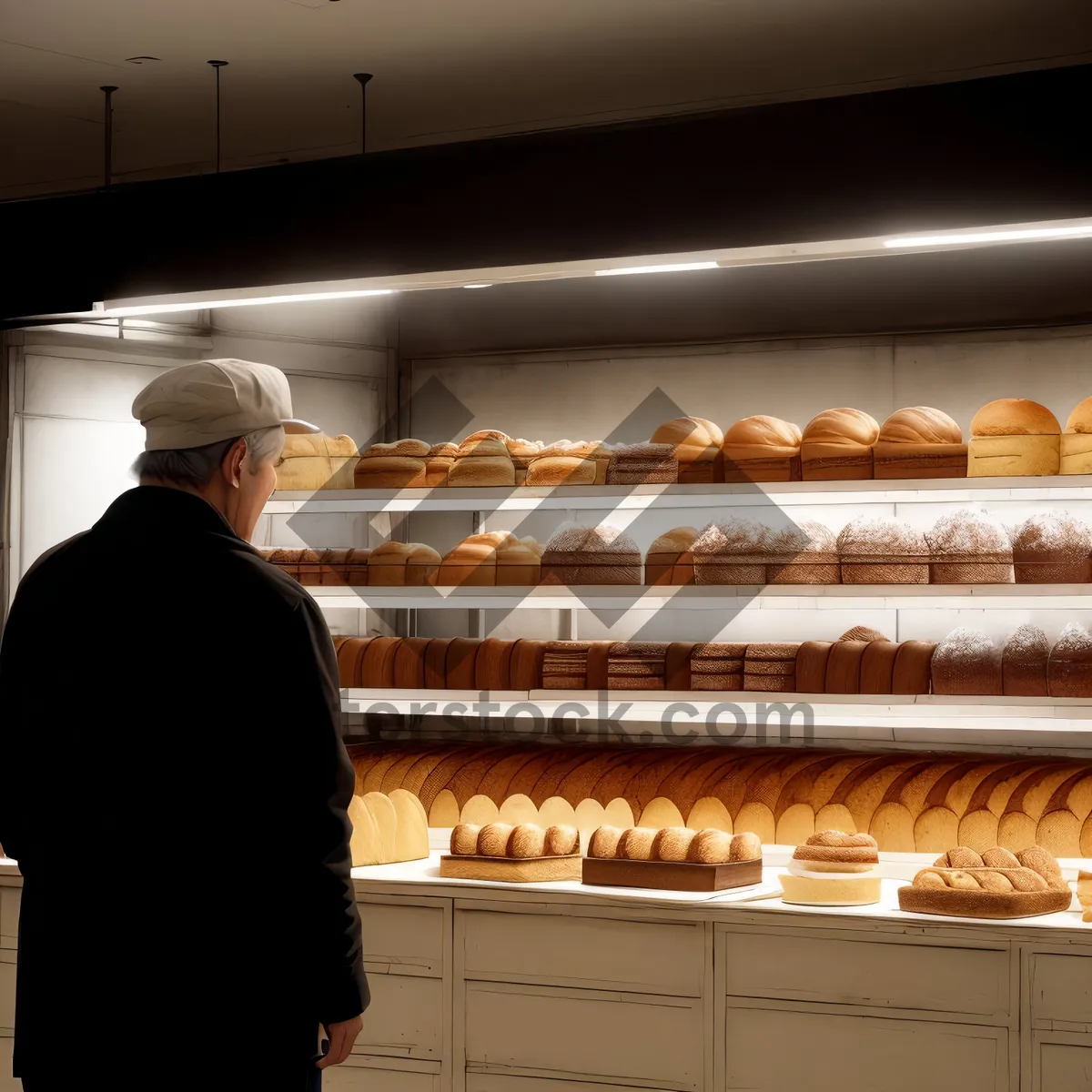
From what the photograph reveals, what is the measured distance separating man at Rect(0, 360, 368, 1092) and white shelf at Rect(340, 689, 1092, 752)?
2.18 meters

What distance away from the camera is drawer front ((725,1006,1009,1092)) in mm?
3109

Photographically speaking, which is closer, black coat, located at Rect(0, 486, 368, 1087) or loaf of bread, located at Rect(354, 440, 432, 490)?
black coat, located at Rect(0, 486, 368, 1087)

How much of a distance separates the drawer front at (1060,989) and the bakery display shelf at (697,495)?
1238 mm

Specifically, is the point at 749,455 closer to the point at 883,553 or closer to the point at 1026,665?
the point at 883,553

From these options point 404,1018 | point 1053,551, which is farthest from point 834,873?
point 404,1018

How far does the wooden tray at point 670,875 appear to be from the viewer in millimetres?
3455

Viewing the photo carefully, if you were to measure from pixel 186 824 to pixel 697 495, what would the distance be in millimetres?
2361

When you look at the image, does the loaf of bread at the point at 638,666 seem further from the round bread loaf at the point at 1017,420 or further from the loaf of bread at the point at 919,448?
the round bread loaf at the point at 1017,420

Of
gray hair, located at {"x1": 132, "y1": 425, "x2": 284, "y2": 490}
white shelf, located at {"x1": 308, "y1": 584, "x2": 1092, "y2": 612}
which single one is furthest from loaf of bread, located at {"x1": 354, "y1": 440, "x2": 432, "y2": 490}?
gray hair, located at {"x1": 132, "y1": 425, "x2": 284, "y2": 490}

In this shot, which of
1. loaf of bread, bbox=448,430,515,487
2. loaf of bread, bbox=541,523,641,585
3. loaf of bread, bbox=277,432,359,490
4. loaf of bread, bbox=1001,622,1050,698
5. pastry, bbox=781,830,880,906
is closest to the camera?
pastry, bbox=781,830,880,906

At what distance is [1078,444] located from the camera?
365 centimetres

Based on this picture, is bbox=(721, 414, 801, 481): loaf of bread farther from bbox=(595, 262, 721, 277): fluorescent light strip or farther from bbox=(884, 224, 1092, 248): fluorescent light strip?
bbox=(884, 224, 1092, 248): fluorescent light strip

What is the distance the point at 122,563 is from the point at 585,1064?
6.53 feet

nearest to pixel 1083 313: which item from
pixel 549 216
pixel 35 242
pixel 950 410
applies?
pixel 950 410
